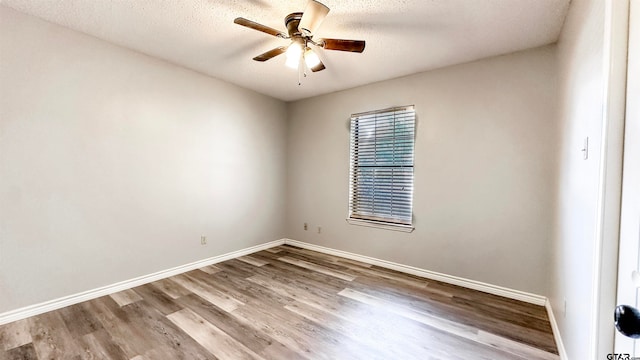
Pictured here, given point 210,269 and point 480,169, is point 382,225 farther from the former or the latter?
point 210,269

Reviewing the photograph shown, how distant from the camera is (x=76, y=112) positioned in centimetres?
249

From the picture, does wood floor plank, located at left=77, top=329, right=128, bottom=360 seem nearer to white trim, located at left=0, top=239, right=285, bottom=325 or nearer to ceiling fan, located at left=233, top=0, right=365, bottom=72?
white trim, located at left=0, top=239, right=285, bottom=325

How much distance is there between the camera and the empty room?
1630 millimetres

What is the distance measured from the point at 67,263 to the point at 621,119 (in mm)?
3941

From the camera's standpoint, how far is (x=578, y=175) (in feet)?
5.15

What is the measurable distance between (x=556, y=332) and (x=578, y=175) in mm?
1330

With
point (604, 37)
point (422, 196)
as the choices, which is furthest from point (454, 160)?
point (604, 37)

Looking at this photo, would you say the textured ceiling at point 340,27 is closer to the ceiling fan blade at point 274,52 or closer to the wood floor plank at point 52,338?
the ceiling fan blade at point 274,52

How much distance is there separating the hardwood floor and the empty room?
0.02 metres

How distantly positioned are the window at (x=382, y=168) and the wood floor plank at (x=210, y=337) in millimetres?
2317

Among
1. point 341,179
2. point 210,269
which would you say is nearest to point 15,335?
point 210,269

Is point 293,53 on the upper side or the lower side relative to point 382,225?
upper

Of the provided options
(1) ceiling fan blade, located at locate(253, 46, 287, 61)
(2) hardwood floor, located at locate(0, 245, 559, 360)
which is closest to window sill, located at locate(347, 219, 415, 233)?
(2) hardwood floor, located at locate(0, 245, 559, 360)

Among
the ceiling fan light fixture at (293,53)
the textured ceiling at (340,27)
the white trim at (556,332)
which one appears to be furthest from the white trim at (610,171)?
the ceiling fan light fixture at (293,53)
